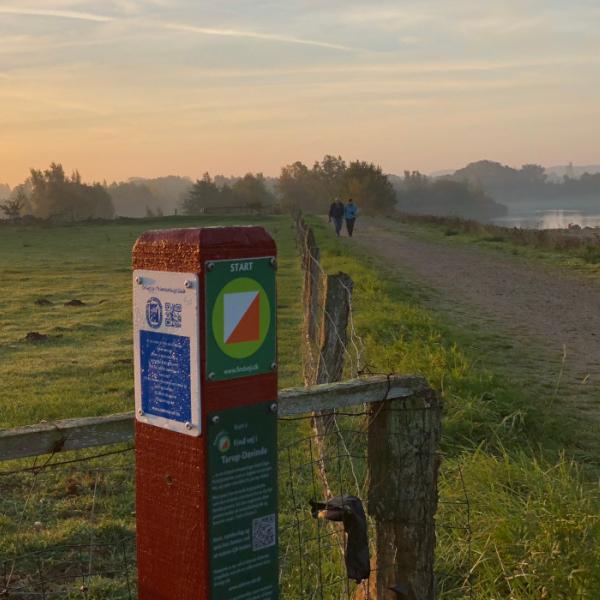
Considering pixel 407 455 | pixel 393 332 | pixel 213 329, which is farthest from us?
pixel 393 332

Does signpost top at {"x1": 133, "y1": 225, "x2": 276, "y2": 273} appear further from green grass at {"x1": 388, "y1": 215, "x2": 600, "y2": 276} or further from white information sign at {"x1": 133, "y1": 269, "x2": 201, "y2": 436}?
green grass at {"x1": 388, "y1": 215, "x2": 600, "y2": 276}

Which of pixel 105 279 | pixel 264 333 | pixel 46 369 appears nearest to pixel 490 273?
pixel 105 279

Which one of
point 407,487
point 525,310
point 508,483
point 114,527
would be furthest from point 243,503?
point 525,310

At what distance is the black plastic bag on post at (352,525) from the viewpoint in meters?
2.65

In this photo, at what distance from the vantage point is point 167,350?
1.92 metres

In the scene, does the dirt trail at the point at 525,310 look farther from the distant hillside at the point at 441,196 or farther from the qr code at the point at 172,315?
the distant hillside at the point at 441,196

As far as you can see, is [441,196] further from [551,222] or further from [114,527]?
[114,527]

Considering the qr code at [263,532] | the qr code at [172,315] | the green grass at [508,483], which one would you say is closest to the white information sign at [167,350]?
the qr code at [172,315]

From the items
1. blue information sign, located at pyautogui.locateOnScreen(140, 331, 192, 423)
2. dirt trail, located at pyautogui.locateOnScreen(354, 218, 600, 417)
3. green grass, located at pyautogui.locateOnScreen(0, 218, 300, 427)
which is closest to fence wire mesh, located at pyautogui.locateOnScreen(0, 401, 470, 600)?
blue information sign, located at pyautogui.locateOnScreen(140, 331, 192, 423)

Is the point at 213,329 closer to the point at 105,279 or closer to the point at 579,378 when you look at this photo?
the point at 579,378

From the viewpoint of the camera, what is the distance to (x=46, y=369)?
985 centimetres

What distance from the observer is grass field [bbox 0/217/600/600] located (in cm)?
361

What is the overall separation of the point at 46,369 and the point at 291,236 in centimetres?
2573

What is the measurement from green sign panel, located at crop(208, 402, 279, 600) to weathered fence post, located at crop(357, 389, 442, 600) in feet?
3.18
